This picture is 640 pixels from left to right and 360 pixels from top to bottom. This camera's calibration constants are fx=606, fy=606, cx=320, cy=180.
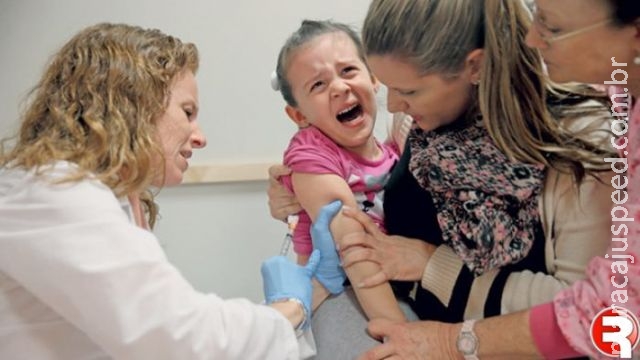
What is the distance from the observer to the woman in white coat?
3.02 feet

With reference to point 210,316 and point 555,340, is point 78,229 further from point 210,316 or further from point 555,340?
point 555,340

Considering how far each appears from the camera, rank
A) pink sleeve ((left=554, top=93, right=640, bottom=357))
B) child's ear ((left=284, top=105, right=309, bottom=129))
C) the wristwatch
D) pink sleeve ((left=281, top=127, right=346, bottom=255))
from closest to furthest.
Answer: pink sleeve ((left=554, top=93, right=640, bottom=357)) < the wristwatch < pink sleeve ((left=281, top=127, right=346, bottom=255)) < child's ear ((left=284, top=105, right=309, bottom=129))

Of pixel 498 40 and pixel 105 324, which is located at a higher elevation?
pixel 498 40

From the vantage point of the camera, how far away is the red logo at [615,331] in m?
0.88

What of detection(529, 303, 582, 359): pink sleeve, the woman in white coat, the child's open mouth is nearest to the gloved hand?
the woman in white coat

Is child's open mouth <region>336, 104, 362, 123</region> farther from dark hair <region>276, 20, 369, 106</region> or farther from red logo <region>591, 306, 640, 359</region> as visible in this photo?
red logo <region>591, 306, 640, 359</region>

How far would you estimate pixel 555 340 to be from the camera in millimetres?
963

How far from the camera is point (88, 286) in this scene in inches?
35.7

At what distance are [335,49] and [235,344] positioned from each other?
73 cm

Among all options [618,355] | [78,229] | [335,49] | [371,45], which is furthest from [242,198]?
[618,355]

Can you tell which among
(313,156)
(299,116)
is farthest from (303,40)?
(313,156)

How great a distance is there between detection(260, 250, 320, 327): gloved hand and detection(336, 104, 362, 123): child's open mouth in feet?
1.05

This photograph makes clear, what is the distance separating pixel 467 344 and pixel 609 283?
28cm

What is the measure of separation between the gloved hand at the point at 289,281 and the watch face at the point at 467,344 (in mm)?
330
